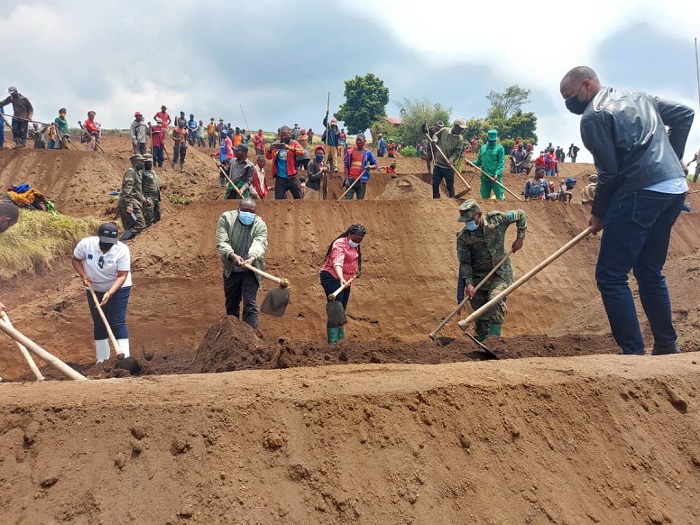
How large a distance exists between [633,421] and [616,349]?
95.5 inches

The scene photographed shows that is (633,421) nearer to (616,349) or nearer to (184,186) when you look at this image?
(616,349)

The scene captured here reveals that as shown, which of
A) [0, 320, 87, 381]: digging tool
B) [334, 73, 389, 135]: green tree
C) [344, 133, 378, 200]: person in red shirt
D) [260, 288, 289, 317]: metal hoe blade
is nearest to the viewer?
[0, 320, 87, 381]: digging tool

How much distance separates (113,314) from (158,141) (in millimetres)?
14281

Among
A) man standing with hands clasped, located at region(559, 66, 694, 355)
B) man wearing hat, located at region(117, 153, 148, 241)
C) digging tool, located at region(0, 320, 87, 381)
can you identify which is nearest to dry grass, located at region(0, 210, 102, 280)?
man wearing hat, located at region(117, 153, 148, 241)

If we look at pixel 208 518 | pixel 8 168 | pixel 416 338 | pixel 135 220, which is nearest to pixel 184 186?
pixel 8 168

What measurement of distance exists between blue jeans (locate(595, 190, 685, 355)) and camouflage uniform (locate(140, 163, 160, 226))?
30.3 ft

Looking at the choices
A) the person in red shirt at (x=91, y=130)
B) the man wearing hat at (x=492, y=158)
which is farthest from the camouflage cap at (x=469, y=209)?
the person in red shirt at (x=91, y=130)

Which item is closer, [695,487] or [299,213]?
[695,487]

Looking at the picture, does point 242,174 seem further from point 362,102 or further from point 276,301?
point 362,102

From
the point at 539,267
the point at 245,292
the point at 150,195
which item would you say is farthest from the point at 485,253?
the point at 150,195

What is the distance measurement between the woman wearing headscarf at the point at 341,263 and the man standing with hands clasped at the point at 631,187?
122 inches

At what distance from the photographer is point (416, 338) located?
8852mm

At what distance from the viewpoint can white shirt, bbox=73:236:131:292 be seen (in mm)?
5688

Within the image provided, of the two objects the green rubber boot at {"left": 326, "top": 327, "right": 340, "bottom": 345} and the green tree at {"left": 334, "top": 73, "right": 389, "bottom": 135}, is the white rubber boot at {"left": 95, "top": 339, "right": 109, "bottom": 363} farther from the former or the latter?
the green tree at {"left": 334, "top": 73, "right": 389, "bottom": 135}
